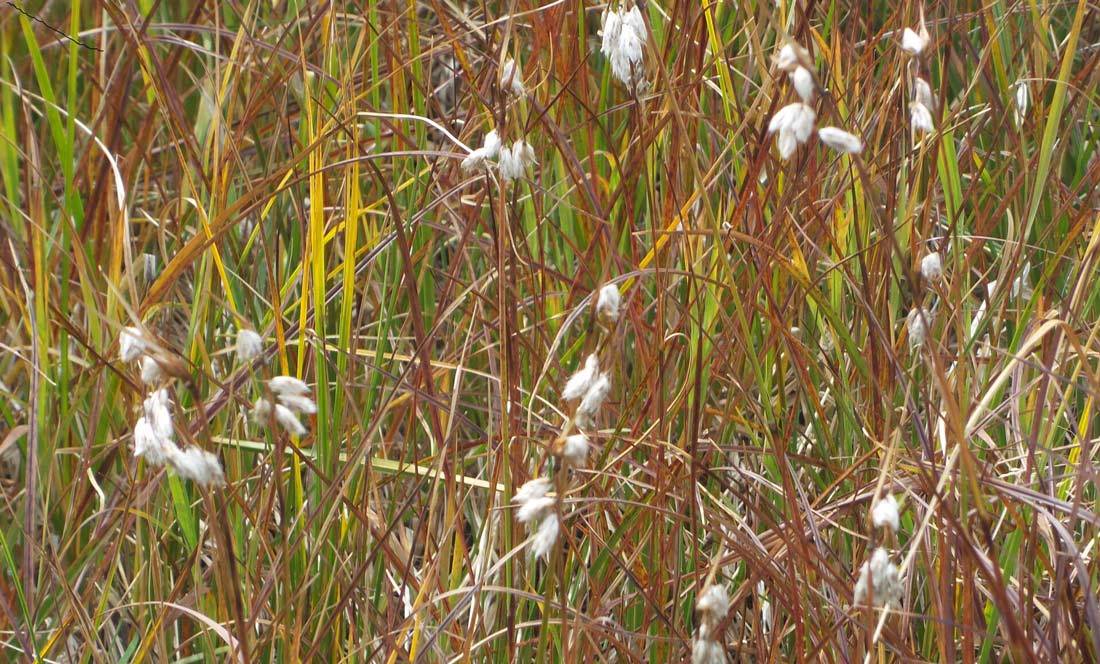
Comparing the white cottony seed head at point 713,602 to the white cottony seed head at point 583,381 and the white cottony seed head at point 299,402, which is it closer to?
the white cottony seed head at point 583,381

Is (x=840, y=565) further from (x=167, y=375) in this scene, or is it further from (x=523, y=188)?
(x=523, y=188)

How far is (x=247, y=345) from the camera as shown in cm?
77

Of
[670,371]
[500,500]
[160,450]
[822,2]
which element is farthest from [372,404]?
[822,2]

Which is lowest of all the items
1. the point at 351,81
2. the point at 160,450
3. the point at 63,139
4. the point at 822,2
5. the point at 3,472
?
the point at 3,472

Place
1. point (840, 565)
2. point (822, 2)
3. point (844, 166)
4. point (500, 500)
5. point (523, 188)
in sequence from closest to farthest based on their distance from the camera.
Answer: point (840, 565) → point (500, 500) → point (844, 166) → point (822, 2) → point (523, 188)

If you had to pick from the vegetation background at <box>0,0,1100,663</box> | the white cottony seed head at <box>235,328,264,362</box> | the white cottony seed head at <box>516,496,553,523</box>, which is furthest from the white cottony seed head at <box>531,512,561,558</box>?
the white cottony seed head at <box>235,328,264,362</box>

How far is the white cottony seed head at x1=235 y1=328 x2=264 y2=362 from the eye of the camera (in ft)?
2.50

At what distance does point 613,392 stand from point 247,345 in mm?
568

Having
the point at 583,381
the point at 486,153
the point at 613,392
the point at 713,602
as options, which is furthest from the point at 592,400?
the point at 613,392

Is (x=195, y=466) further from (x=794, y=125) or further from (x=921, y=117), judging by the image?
(x=921, y=117)

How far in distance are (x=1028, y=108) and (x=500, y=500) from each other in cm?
73

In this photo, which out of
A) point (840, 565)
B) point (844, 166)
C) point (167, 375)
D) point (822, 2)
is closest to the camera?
point (167, 375)

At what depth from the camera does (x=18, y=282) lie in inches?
62.5

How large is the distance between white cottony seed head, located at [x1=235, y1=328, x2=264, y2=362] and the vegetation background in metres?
0.05
